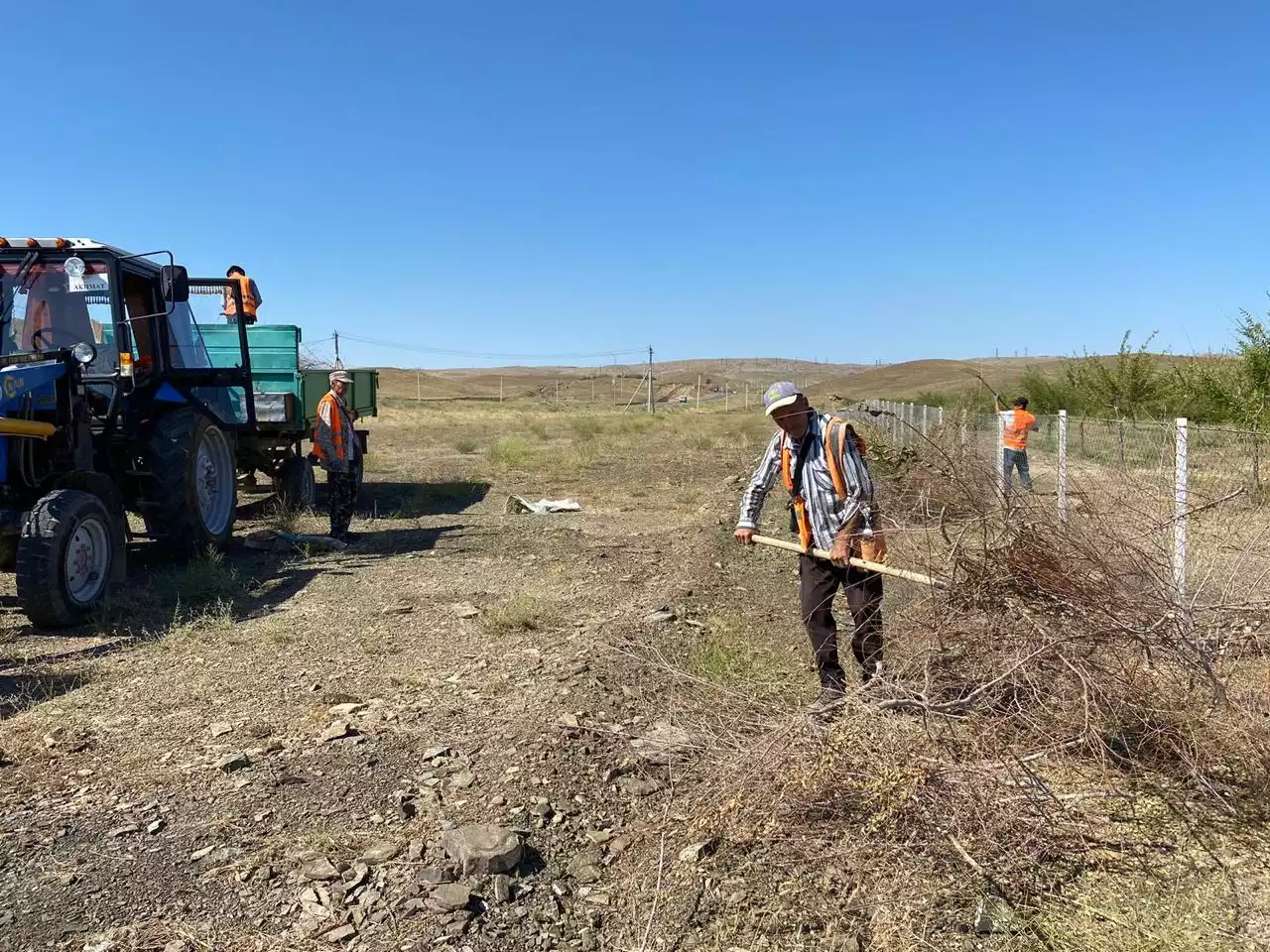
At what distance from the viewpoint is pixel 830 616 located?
173 inches

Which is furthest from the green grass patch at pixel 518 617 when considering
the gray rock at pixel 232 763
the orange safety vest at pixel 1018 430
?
the orange safety vest at pixel 1018 430

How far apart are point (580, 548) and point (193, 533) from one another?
3335 mm

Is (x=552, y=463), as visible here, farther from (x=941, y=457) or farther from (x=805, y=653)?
(x=941, y=457)

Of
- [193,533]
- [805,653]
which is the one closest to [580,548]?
[193,533]

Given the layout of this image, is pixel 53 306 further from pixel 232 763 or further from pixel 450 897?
pixel 450 897

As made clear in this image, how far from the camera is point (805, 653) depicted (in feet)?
17.7

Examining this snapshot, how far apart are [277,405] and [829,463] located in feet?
26.3

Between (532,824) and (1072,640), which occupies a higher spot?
(1072,640)

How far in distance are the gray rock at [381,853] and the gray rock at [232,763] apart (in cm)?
98

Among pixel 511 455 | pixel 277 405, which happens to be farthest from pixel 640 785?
pixel 511 455

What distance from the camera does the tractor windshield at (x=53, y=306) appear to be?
6.97 metres

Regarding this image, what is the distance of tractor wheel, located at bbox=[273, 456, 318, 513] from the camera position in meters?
11.4

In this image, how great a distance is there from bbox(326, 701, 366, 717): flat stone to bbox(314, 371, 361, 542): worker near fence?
180 inches

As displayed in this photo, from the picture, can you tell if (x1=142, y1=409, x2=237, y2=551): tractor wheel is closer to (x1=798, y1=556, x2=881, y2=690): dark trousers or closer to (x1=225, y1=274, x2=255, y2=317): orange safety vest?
(x1=225, y1=274, x2=255, y2=317): orange safety vest
